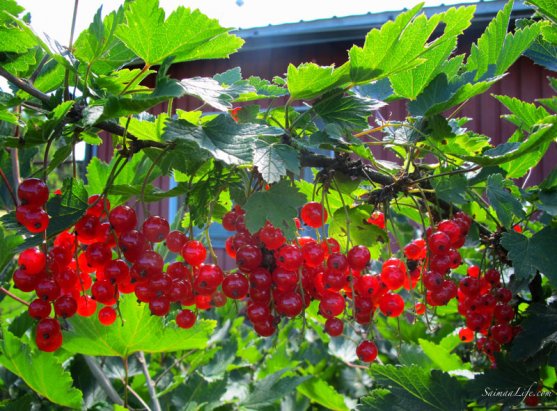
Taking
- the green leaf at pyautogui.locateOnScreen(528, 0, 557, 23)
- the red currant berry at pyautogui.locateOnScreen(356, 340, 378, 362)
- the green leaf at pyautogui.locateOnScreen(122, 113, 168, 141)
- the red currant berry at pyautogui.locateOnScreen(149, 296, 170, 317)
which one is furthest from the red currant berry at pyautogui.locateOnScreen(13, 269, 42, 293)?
the green leaf at pyautogui.locateOnScreen(528, 0, 557, 23)

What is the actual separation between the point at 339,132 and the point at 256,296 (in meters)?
0.34

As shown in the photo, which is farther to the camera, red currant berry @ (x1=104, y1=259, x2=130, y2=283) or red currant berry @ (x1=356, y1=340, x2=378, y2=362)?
red currant berry @ (x1=356, y1=340, x2=378, y2=362)

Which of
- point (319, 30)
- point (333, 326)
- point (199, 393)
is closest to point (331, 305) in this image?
point (333, 326)

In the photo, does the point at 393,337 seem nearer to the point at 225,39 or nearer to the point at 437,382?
the point at 437,382

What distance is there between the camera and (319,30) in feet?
16.1

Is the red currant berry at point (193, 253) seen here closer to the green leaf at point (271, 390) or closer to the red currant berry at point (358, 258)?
the red currant berry at point (358, 258)

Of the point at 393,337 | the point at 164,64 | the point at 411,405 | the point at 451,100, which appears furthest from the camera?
the point at 393,337

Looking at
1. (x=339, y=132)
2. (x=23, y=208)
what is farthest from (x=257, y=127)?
(x=23, y=208)

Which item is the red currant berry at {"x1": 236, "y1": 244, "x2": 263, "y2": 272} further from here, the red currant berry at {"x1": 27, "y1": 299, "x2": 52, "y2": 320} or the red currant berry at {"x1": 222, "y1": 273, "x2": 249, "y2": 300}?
the red currant berry at {"x1": 27, "y1": 299, "x2": 52, "y2": 320}

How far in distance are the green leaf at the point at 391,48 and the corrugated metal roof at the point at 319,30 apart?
4006 millimetres

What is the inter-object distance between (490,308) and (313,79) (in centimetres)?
69

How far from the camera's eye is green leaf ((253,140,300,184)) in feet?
2.59

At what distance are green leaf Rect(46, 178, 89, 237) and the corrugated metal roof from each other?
4.24 m

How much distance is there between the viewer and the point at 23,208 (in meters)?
0.84
